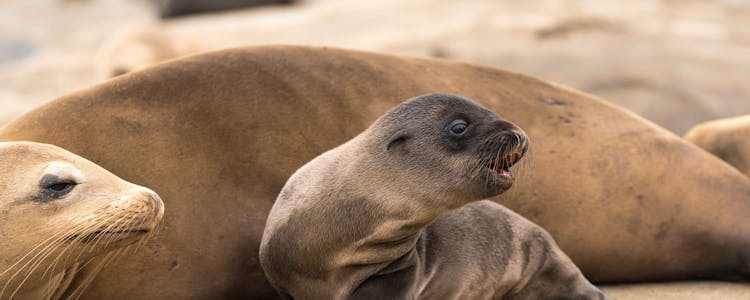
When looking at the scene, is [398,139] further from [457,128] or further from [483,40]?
[483,40]

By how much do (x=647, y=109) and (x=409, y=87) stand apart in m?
3.86

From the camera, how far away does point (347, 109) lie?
3938 mm

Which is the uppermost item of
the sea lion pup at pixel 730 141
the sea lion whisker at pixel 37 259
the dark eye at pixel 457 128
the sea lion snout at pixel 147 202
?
the dark eye at pixel 457 128

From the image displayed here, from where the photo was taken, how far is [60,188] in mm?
3070

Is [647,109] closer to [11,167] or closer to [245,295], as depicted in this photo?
[245,295]

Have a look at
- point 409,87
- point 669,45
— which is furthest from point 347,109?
point 669,45

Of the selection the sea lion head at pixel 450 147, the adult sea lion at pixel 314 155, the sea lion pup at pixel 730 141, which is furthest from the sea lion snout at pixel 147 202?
the sea lion pup at pixel 730 141

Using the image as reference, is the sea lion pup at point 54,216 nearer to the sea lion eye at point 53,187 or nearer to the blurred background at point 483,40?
the sea lion eye at point 53,187

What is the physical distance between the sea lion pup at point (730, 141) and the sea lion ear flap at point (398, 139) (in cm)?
212

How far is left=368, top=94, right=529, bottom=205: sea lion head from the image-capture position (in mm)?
3109

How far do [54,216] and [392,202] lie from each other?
90 centimetres

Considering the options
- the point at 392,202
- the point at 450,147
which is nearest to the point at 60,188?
the point at 392,202

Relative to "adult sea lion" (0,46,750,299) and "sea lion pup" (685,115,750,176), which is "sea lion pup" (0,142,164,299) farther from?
"sea lion pup" (685,115,750,176)

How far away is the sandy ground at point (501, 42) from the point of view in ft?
26.5
